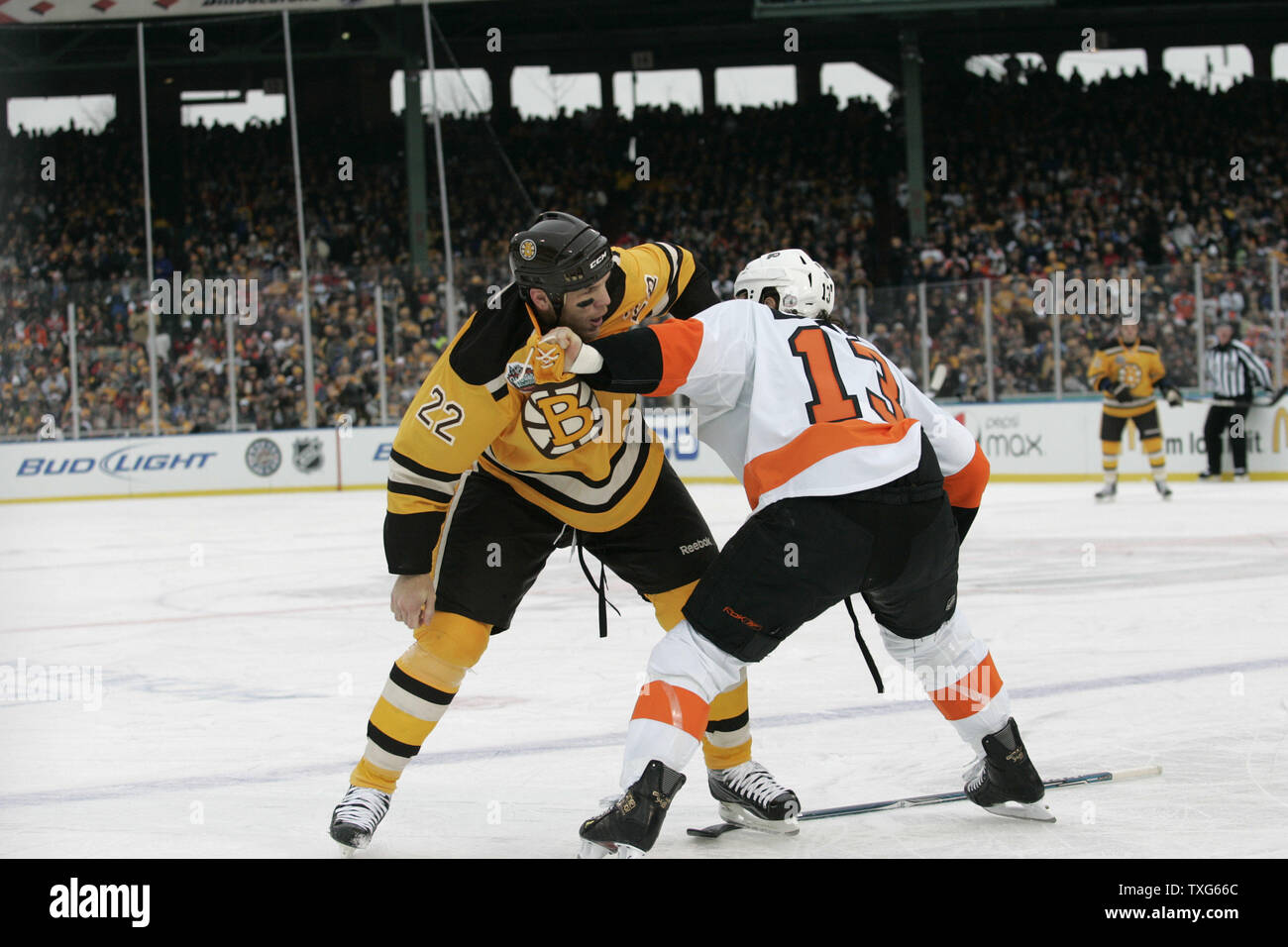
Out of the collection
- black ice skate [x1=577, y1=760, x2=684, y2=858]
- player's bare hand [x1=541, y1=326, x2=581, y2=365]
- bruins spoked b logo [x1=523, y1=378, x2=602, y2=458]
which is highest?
player's bare hand [x1=541, y1=326, x2=581, y2=365]

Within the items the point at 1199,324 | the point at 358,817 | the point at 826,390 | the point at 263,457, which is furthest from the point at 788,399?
the point at 263,457

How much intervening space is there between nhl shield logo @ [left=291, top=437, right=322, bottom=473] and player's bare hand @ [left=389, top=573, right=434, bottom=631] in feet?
52.4

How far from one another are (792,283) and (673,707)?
3.23 feet

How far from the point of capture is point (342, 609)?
726 centimetres

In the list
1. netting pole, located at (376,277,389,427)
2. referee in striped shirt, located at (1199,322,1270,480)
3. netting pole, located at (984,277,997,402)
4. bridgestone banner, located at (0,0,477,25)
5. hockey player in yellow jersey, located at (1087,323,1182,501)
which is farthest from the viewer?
bridgestone banner, located at (0,0,477,25)

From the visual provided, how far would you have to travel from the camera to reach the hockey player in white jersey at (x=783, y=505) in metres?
2.88

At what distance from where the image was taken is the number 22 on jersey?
2986 millimetres

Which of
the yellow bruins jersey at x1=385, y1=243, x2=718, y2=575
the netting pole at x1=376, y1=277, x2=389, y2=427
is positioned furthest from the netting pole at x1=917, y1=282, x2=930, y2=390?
the yellow bruins jersey at x1=385, y1=243, x2=718, y2=575

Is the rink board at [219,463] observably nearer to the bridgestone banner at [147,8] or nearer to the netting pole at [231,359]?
the netting pole at [231,359]

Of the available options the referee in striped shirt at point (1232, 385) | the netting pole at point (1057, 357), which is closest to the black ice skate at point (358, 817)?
the referee in striped shirt at point (1232, 385)

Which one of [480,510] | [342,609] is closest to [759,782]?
[480,510]

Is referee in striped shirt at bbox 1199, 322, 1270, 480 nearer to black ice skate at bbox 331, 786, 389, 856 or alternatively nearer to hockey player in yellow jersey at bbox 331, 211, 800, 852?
hockey player in yellow jersey at bbox 331, 211, 800, 852
